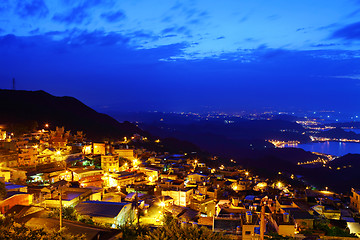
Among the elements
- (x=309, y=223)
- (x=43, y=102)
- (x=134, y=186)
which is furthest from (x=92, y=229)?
(x=43, y=102)

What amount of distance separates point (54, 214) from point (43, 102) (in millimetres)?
54950

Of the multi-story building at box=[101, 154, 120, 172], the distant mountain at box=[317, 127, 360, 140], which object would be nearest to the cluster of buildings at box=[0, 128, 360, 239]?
the multi-story building at box=[101, 154, 120, 172]

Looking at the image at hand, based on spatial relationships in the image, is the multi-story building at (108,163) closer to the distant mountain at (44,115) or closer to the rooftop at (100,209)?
the rooftop at (100,209)

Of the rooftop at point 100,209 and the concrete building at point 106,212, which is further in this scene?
the rooftop at point 100,209

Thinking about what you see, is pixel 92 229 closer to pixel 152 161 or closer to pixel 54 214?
pixel 54 214

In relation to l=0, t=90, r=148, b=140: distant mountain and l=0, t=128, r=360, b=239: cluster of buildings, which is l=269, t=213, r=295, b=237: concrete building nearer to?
l=0, t=128, r=360, b=239: cluster of buildings

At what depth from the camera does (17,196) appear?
10414 millimetres

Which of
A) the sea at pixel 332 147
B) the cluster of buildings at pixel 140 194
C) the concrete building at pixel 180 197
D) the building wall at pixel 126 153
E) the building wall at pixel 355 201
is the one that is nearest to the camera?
the cluster of buildings at pixel 140 194

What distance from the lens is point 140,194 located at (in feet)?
48.6

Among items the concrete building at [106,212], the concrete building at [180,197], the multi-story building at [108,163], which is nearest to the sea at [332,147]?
the multi-story building at [108,163]

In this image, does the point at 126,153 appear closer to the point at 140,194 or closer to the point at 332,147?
the point at 140,194

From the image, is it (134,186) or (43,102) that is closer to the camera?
(134,186)

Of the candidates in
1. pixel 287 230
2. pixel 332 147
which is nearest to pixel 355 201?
pixel 287 230

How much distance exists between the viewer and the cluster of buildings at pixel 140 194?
983 cm
